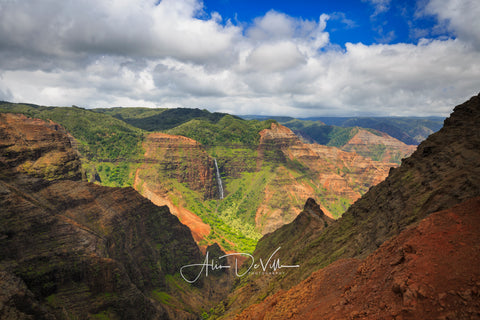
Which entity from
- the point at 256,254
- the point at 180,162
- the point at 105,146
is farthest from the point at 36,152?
the point at 105,146

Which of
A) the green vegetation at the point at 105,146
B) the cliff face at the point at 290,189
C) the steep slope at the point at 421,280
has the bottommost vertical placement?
the cliff face at the point at 290,189

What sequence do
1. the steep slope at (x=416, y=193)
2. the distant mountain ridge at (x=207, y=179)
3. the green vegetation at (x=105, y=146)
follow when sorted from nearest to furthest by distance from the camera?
1. the steep slope at (x=416, y=193)
2. the distant mountain ridge at (x=207, y=179)
3. the green vegetation at (x=105, y=146)

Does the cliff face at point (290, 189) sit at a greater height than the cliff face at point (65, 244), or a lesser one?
lesser

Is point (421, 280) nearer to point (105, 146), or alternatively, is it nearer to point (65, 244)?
point (65, 244)

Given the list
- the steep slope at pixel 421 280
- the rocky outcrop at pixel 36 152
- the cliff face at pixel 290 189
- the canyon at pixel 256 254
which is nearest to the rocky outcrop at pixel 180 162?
the cliff face at pixel 290 189

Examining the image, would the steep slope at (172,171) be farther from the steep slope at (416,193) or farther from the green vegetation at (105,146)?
the steep slope at (416,193)

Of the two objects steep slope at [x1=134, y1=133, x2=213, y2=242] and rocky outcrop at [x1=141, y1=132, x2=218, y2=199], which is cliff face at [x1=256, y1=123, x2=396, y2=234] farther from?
rocky outcrop at [x1=141, y1=132, x2=218, y2=199]
